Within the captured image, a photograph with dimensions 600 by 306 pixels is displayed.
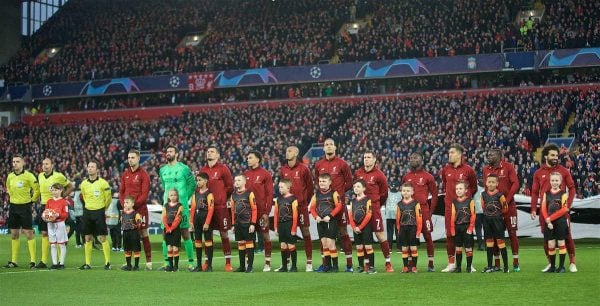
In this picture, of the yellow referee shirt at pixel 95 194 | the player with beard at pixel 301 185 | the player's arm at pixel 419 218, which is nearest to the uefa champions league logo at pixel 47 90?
the yellow referee shirt at pixel 95 194

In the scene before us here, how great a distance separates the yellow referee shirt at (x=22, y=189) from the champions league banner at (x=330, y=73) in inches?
1218

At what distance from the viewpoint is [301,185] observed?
17.7 meters

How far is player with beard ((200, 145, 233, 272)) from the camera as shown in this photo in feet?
58.7

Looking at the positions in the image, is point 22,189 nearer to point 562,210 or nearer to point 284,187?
point 284,187

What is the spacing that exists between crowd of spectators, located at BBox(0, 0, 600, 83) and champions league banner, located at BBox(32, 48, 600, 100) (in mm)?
679

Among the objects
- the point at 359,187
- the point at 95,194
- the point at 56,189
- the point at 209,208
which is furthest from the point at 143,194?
the point at 359,187

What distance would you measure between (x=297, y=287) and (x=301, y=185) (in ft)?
12.7

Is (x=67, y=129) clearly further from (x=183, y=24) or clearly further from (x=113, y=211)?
(x=113, y=211)

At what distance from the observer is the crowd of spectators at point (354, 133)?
39.4 m

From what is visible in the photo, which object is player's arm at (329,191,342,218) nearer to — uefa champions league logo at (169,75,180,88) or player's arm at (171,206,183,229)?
player's arm at (171,206,183,229)

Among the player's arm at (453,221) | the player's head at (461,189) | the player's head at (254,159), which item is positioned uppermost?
the player's head at (254,159)

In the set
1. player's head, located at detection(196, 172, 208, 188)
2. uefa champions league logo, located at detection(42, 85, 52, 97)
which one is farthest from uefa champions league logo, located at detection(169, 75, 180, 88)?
player's head, located at detection(196, 172, 208, 188)

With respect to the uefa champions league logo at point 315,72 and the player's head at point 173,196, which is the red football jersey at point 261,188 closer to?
the player's head at point 173,196

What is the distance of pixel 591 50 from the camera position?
44.2 metres
